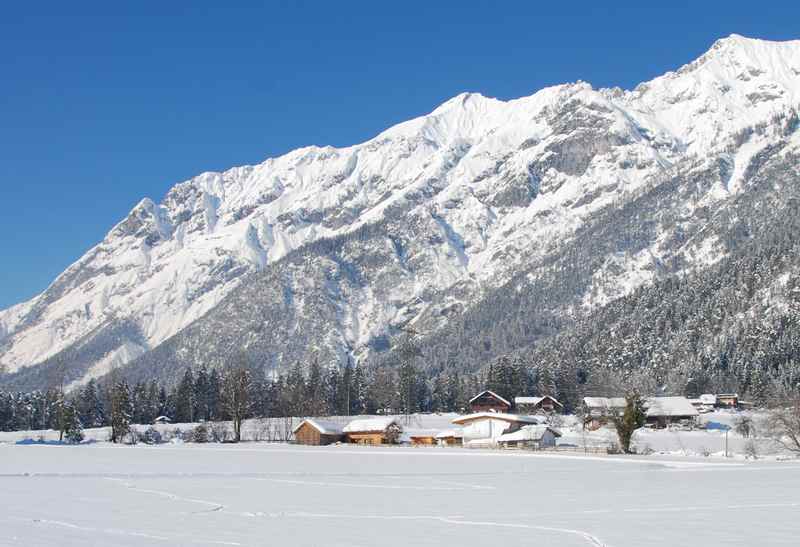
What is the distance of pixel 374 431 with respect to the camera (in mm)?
112938

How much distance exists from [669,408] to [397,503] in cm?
10987

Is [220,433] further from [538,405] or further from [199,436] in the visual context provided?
[538,405]

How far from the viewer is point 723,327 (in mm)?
199875

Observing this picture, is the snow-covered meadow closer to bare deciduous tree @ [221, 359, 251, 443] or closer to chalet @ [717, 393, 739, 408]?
bare deciduous tree @ [221, 359, 251, 443]

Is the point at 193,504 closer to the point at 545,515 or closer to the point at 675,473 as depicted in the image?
the point at 545,515

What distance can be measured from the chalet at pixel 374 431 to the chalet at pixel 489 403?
4198 cm

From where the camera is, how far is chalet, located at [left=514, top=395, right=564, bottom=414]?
156m

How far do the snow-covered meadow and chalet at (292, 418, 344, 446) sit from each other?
3993 centimetres

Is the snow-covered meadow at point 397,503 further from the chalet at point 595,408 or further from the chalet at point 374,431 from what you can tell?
the chalet at point 595,408

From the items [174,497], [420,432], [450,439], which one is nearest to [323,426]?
[450,439]

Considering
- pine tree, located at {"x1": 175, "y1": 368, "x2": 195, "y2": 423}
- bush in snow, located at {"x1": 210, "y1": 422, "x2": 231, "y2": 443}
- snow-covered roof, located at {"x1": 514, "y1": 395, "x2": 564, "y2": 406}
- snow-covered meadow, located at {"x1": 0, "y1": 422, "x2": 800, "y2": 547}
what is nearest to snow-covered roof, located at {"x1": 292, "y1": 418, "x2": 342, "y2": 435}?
bush in snow, located at {"x1": 210, "y1": 422, "x2": 231, "y2": 443}

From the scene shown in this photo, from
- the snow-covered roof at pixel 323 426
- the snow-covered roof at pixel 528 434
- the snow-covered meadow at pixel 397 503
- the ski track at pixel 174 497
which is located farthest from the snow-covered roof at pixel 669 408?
the ski track at pixel 174 497

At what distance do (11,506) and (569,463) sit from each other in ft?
153

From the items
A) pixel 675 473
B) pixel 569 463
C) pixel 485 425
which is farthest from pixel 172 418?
pixel 675 473
